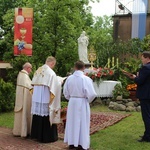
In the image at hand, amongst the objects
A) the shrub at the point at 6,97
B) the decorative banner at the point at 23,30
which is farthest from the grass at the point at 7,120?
the decorative banner at the point at 23,30

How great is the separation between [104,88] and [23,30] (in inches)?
213

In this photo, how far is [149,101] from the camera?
21.9 ft

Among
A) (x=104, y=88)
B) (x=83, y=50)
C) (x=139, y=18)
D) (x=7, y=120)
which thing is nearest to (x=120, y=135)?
(x=7, y=120)

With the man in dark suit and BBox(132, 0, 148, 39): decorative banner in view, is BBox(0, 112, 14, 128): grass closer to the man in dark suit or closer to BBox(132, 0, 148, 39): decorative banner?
the man in dark suit

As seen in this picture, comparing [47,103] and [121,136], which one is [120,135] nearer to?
[121,136]

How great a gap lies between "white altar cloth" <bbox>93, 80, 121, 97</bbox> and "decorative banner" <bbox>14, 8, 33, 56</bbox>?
4740mm

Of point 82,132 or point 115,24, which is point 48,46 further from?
point 82,132

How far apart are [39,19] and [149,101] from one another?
11735 mm

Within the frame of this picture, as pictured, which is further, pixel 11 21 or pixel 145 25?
pixel 145 25

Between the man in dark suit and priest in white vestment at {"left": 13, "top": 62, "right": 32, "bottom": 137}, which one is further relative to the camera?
priest in white vestment at {"left": 13, "top": 62, "right": 32, "bottom": 137}

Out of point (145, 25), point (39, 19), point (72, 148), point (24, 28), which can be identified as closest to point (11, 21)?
point (39, 19)

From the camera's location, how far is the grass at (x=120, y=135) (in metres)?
6.59

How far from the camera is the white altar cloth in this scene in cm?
1210

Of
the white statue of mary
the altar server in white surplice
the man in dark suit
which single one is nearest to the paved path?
the altar server in white surplice
